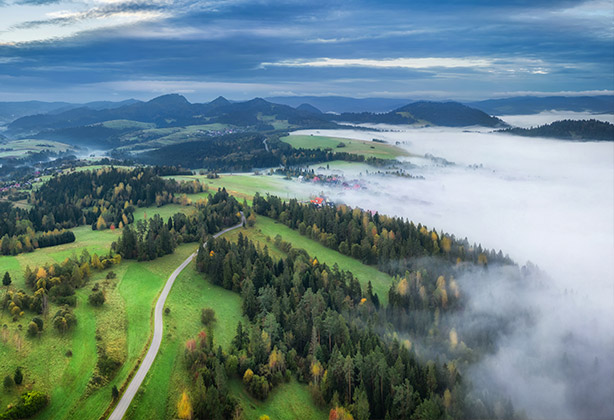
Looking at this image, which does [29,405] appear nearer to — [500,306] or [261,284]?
[261,284]

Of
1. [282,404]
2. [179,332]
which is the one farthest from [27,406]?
[282,404]

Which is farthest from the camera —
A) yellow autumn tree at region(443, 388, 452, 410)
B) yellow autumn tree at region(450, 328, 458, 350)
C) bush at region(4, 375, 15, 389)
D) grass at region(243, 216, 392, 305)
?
grass at region(243, 216, 392, 305)

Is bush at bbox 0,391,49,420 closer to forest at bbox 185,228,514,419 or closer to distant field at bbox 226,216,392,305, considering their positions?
forest at bbox 185,228,514,419

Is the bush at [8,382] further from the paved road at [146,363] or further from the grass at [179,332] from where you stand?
the grass at [179,332]

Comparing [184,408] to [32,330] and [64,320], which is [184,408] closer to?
[64,320]

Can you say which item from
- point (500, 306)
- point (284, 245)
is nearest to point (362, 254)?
point (284, 245)

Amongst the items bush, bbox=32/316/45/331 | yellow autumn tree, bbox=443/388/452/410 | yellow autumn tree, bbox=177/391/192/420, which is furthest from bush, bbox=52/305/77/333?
yellow autumn tree, bbox=443/388/452/410
